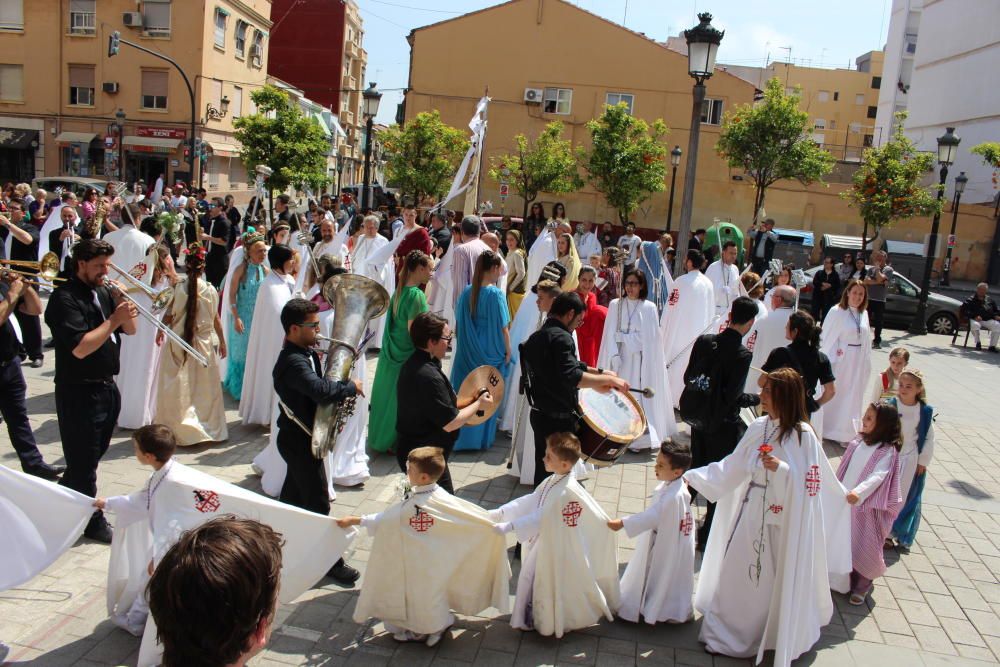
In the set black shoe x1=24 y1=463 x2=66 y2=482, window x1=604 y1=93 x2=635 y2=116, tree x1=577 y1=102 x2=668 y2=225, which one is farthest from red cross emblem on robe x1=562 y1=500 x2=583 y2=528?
window x1=604 y1=93 x2=635 y2=116

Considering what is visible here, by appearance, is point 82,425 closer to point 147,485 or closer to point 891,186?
point 147,485

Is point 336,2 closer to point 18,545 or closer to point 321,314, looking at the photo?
point 321,314

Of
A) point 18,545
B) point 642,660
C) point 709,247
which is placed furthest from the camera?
point 709,247

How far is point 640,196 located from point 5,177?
29181 mm

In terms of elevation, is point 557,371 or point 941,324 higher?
point 557,371

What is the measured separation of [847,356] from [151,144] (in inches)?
1357

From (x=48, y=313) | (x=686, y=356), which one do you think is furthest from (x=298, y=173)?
(x=48, y=313)

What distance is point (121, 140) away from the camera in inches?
1389

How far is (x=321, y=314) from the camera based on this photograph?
7.63 m

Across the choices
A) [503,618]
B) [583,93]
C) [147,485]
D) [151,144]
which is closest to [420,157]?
[583,93]

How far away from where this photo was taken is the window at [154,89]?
119 ft

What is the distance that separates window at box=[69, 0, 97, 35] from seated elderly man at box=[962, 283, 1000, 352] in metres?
36.4

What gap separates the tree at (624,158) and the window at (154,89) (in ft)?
66.4

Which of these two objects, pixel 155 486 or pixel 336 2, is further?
pixel 336 2
